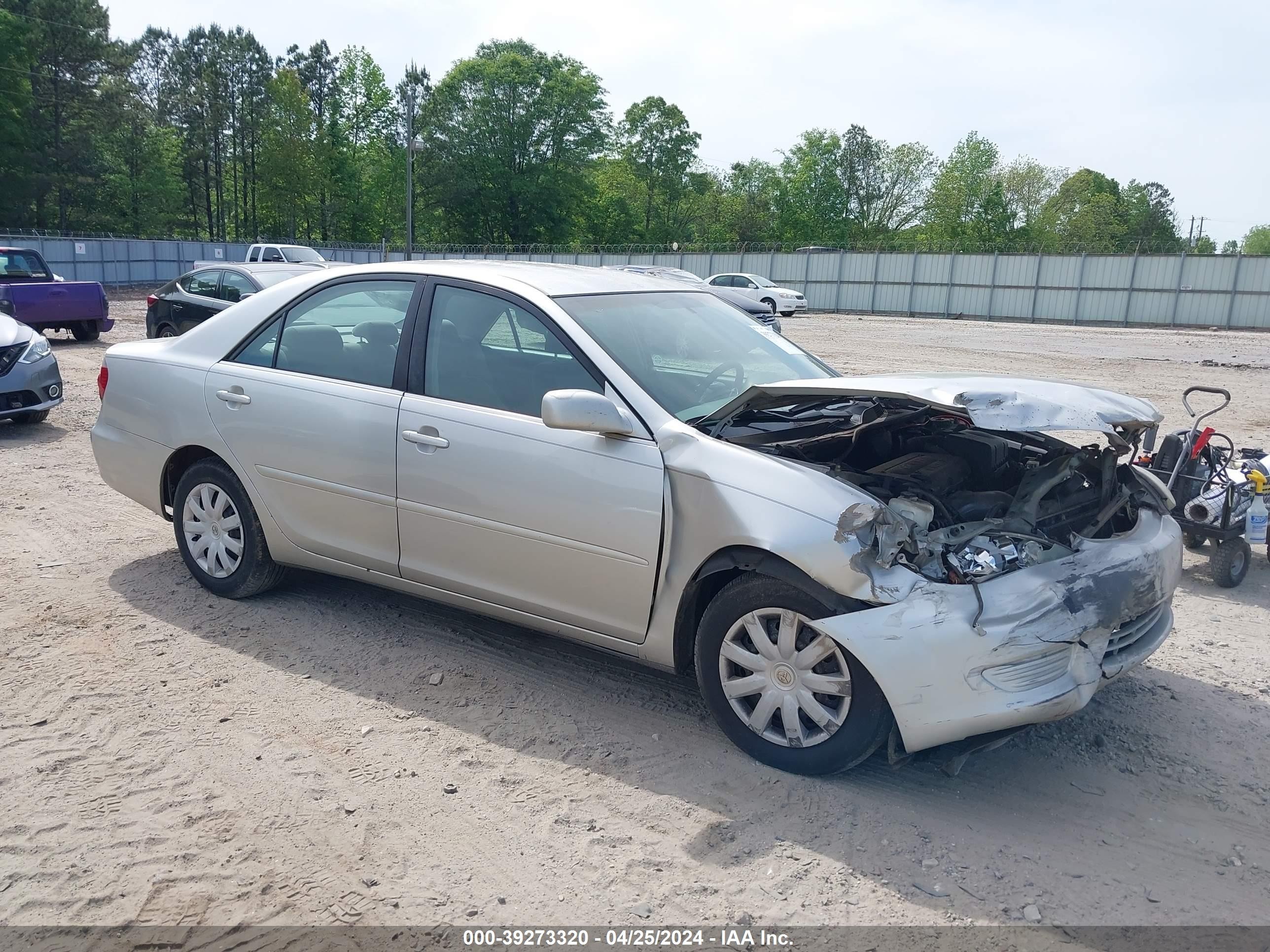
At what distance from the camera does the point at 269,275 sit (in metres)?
15.4

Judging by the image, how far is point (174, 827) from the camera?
311 centimetres

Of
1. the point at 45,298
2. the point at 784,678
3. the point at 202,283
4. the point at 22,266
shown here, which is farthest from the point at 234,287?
the point at 784,678

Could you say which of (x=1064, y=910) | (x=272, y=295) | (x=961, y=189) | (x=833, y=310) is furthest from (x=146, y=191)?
(x=1064, y=910)

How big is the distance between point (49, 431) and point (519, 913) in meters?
9.17

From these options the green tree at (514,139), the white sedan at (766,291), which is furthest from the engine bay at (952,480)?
A: the green tree at (514,139)

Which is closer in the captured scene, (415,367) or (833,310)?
(415,367)

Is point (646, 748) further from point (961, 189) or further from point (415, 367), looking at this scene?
A: point (961, 189)

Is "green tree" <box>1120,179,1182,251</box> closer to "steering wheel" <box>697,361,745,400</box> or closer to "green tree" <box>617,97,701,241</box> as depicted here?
"green tree" <box>617,97,701,241</box>

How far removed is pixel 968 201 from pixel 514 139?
115 ft

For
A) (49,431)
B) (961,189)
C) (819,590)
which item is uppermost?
(961,189)

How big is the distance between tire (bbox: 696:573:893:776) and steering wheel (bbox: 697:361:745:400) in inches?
37.4

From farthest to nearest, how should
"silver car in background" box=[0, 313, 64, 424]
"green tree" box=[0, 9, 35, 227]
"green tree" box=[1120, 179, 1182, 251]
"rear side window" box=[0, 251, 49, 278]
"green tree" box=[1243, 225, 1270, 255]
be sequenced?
"green tree" box=[1243, 225, 1270, 255] → "green tree" box=[1120, 179, 1182, 251] → "green tree" box=[0, 9, 35, 227] → "rear side window" box=[0, 251, 49, 278] → "silver car in background" box=[0, 313, 64, 424]

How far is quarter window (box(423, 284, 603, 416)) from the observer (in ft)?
13.1

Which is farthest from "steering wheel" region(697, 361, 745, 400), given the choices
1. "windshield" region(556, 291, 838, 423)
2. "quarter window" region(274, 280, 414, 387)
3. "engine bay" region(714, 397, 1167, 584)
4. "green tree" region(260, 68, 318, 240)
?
"green tree" region(260, 68, 318, 240)
